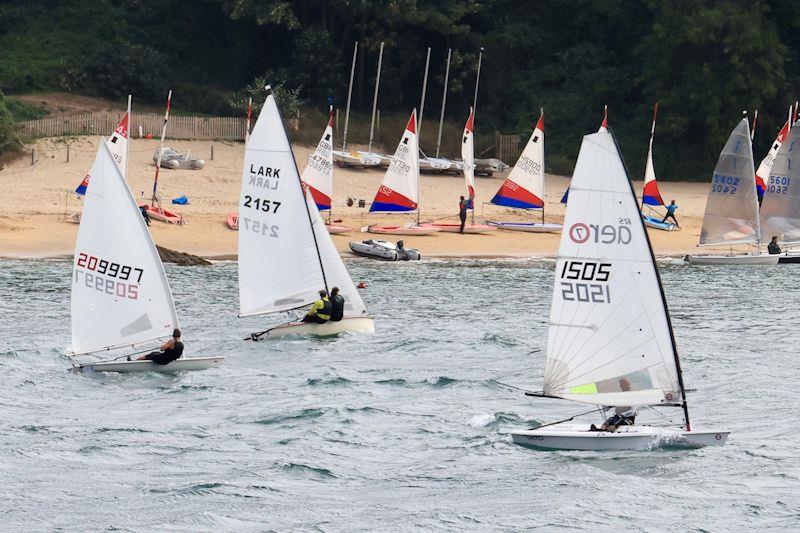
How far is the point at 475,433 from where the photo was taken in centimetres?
2983

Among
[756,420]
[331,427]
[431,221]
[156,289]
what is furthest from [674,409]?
[431,221]

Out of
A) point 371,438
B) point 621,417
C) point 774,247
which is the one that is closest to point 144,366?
point 371,438

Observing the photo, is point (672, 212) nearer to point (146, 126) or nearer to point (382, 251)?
point (382, 251)

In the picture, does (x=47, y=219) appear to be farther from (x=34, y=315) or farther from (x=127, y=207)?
(x=127, y=207)

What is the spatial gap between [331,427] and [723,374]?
11062 mm

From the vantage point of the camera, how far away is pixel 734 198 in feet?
188

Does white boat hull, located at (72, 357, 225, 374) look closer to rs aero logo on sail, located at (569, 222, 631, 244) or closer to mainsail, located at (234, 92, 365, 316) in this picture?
mainsail, located at (234, 92, 365, 316)

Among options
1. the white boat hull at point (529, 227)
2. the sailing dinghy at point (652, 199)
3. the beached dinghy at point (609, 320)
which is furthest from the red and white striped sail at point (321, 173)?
the beached dinghy at point (609, 320)

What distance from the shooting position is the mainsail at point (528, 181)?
207ft

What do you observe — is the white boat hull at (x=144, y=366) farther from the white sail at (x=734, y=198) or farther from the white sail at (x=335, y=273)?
the white sail at (x=734, y=198)

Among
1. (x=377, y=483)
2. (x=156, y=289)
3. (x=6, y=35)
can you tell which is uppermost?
(x=6, y=35)

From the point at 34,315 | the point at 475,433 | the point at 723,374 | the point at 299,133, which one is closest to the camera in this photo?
the point at 475,433

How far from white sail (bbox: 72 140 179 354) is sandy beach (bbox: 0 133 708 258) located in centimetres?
2070

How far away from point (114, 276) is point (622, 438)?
12629 mm
